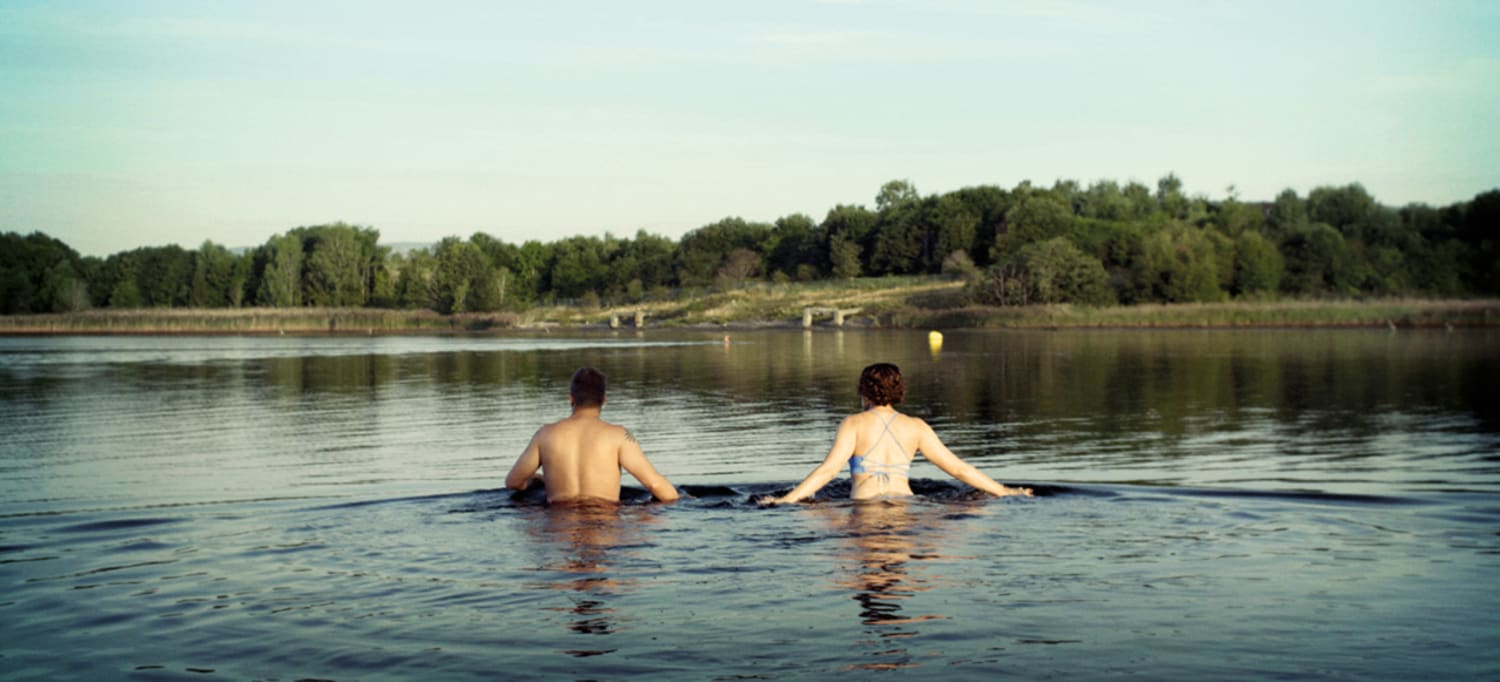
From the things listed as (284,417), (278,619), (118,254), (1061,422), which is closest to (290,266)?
(118,254)

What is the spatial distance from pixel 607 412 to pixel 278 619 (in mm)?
20144

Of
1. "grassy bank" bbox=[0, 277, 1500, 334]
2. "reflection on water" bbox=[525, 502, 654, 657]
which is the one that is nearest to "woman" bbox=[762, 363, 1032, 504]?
"reflection on water" bbox=[525, 502, 654, 657]

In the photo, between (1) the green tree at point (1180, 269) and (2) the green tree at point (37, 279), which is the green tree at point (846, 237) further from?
(2) the green tree at point (37, 279)

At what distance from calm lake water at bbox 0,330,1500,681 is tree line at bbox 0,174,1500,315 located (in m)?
87.3

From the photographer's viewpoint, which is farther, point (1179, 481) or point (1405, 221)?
point (1405, 221)

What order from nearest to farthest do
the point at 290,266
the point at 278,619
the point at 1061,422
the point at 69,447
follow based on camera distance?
the point at 278,619, the point at 69,447, the point at 1061,422, the point at 290,266

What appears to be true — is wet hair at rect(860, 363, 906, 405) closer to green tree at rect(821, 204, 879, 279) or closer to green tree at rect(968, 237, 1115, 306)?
green tree at rect(968, 237, 1115, 306)

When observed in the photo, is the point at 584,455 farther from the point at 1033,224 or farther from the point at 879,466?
the point at 1033,224

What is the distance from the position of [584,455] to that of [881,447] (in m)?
3.13

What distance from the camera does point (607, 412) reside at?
95.7 ft

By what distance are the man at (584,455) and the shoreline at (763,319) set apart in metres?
86.6

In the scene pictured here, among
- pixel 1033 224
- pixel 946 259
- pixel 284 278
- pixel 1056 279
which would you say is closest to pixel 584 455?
pixel 1056 279

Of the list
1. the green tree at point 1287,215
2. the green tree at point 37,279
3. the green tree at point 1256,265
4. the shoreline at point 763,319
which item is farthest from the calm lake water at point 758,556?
the green tree at point 37,279

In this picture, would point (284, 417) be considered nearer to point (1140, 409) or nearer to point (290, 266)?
point (1140, 409)
